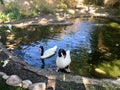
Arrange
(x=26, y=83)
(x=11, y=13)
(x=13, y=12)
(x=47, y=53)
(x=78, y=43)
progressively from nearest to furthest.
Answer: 1. (x=26, y=83)
2. (x=47, y=53)
3. (x=78, y=43)
4. (x=11, y=13)
5. (x=13, y=12)

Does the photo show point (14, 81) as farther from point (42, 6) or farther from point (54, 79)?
point (42, 6)

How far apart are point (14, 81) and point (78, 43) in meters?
5.11

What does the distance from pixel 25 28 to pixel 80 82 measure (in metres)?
7.31

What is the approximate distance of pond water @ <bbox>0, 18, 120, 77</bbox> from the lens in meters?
11.1

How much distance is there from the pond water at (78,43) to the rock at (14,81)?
2033 millimetres

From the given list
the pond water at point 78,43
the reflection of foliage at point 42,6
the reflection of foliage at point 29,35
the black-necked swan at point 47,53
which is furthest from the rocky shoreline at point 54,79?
the reflection of foliage at point 42,6

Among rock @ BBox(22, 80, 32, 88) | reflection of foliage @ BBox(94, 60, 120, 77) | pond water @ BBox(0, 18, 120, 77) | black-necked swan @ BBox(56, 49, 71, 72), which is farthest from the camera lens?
pond water @ BBox(0, 18, 120, 77)

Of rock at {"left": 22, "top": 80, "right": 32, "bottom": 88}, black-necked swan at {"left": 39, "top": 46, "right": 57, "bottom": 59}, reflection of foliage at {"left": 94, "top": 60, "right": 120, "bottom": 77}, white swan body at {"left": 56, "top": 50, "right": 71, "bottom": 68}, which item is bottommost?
reflection of foliage at {"left": 94, "top": 60, "right": 120, "bottom": 77}

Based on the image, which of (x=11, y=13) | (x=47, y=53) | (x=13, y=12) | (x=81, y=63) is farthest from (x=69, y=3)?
(x=81, y=63)

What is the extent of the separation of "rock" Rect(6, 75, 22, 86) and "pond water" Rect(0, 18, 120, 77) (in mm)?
2033

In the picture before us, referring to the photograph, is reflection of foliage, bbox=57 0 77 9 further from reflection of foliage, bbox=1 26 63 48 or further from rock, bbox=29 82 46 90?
rock, bbox=29 82 46 90

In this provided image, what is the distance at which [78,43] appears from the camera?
13.3 metres

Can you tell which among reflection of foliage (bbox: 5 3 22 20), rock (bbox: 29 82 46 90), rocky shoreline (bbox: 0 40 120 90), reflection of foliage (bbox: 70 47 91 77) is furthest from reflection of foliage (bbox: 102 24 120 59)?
reflection of foliage (bbox: 5 3 22 20)

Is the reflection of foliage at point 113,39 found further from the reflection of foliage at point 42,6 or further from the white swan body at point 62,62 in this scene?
the reflection of foliage at point 42,6
